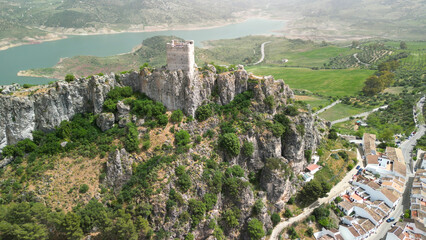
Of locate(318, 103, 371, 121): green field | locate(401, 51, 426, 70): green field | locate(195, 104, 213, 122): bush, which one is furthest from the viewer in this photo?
locate(401, 51, 426, 70): green field

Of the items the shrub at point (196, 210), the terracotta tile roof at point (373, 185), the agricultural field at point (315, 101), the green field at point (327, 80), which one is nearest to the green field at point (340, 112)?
the agricultural field at point (315, 101)

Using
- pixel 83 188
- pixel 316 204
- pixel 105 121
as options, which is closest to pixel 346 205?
pixel 316 204

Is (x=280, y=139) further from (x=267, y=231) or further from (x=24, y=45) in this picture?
(x=24, y=45)

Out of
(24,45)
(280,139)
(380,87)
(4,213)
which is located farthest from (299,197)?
(24,45)

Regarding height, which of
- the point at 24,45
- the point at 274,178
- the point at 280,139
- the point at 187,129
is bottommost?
the point at 274,178

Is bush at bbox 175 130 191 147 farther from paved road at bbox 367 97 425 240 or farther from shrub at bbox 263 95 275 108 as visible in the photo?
paved road at bbox 367 97 425 240

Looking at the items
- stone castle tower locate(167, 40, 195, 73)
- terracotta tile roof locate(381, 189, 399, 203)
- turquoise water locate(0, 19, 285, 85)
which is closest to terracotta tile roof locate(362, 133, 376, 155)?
terracotta tile roof locate(381, 189, 399, 203)
